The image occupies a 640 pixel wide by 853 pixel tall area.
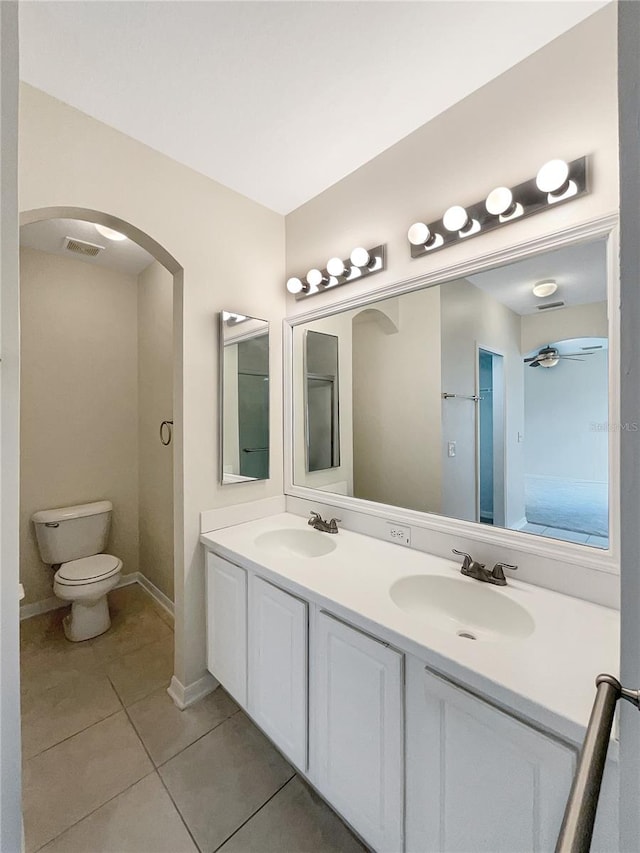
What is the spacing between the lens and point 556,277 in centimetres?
122

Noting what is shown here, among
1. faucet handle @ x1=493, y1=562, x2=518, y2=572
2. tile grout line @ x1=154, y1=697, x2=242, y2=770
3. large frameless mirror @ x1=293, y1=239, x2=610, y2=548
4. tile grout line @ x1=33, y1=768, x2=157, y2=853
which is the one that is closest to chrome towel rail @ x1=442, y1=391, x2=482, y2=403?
large frameless mirror @ x1=293, y1=239, x2=610, y2=548

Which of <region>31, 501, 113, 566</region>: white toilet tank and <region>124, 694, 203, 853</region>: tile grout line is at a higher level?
<region>31, 501, 113, 566</region>: white toilet tank

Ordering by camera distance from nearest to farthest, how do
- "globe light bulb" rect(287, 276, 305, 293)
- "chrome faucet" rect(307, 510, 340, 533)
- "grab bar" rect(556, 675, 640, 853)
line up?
1. "grab bar" rect(556, 675, 640, 853)
2. "chrome faucet" rect(307, 510, 340, 533)
3. "globe light bulb" rect(287, 276, 305, 293)

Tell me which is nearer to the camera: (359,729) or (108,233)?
(359,729)

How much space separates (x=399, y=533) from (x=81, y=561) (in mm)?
2224

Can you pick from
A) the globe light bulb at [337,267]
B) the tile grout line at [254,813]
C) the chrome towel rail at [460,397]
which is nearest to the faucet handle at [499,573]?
the chrome towel rail at [460,397]

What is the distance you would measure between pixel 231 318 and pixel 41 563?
2.28 metres

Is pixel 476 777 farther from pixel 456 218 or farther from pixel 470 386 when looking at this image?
pixel 456 218

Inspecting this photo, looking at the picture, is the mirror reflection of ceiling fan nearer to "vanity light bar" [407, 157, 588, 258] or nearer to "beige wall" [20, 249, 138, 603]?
"vanity light bar" [407, 157, 588, 258]

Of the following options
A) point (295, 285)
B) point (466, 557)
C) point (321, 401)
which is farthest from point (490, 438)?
point (295, 285)

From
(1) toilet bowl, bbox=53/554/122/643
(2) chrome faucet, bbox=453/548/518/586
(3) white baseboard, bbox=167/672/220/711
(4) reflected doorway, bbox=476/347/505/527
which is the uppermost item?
(4) reflected doorway, bbox=476/347/505/527

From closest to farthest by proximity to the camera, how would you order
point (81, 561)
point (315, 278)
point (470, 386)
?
point (470, 386) < point (315, 278) < point (81, 561)

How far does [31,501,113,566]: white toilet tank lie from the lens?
2416 mm

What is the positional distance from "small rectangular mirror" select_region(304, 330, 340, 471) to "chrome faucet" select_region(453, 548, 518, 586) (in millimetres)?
871
